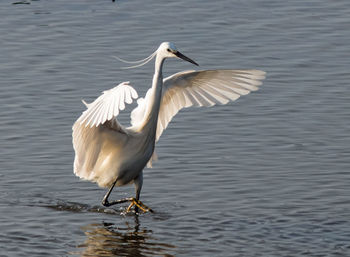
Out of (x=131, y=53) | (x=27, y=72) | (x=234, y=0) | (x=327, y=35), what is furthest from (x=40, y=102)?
(x=234, y=0)

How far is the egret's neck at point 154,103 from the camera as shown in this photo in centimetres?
1226

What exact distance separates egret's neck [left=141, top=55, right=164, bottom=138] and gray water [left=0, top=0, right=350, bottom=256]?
1.07m

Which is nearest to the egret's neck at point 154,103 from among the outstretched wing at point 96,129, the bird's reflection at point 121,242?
the outstretched wing at point 96,129

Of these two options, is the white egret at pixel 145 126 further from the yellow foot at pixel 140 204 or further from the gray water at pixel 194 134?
the gray water at pixel 194 134

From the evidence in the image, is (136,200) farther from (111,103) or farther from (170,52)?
(111,103)

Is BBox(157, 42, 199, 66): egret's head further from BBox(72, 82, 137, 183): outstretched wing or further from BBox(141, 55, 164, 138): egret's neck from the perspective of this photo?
BBox(72, 82, 137, 183): outstretched wing

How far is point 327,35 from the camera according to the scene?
19.6 m

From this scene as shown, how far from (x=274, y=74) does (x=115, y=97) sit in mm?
7417

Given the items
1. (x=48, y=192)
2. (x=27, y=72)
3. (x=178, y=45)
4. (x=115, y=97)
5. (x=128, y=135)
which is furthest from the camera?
(x=178, y=45)

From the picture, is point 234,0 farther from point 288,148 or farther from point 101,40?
point 288,148

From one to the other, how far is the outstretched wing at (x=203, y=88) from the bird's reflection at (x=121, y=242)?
1.67 metres

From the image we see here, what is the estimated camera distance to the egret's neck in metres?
12.3

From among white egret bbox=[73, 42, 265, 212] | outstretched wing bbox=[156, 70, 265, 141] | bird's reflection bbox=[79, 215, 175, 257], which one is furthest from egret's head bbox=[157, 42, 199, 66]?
bird's reflection bbox=[79, 215, 175, 257]

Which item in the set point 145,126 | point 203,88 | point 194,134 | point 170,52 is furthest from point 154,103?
point 194,134
